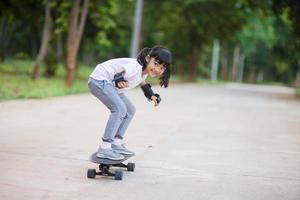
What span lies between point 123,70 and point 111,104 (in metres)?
0.39

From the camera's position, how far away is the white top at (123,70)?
5.94 meters

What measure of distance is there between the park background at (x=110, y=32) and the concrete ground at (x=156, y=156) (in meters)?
4.33

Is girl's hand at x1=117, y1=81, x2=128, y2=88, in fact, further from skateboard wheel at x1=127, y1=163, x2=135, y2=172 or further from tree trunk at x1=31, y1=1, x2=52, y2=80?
tree trunk at x1=31, y1=1, x2=52, y2=80

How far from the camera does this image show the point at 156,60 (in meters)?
5.99

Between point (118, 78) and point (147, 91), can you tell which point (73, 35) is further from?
point (118, 78)

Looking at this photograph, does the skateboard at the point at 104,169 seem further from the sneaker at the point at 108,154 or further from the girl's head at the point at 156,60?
the girl's head at the point at 156,60

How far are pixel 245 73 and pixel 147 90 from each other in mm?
87377

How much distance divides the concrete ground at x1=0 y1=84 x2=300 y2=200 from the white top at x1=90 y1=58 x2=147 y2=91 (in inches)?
42.7

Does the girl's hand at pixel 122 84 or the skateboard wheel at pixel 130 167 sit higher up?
the girl's hand at pixel 122 84

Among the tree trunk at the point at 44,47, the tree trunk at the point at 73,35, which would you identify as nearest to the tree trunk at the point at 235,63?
the tree trunk at the point at 44,47

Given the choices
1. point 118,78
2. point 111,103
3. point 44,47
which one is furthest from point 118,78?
point 44,47

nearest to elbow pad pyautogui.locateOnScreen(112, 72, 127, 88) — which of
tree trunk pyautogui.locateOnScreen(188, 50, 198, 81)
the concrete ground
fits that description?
the concrete ground

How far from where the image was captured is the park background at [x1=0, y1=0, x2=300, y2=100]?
20.2 m

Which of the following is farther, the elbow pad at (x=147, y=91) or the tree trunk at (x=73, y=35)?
the tree trunk at (x=73, y=35)
